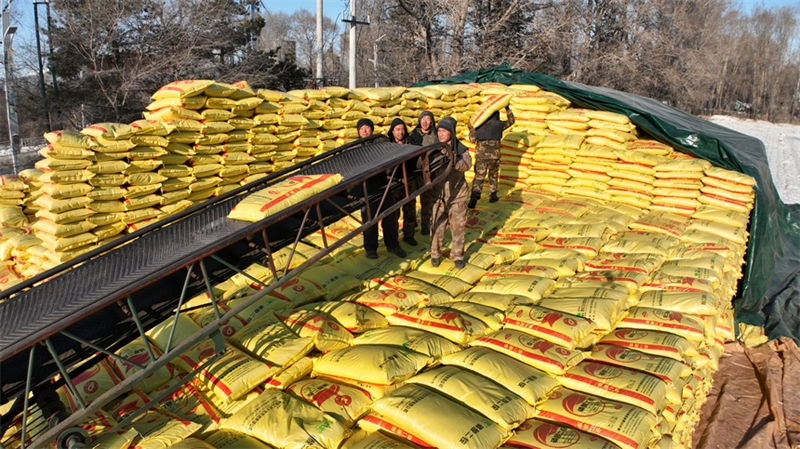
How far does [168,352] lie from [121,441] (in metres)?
0.48

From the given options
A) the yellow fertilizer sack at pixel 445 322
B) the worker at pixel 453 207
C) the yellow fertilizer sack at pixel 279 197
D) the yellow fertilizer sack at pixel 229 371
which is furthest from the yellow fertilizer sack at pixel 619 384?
the yellow fertilizer sack at pixel 279 197

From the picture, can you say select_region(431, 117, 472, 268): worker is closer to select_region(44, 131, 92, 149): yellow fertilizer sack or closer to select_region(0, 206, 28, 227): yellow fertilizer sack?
select_region(44, 131, 92, 149): yellow fertilizer sack

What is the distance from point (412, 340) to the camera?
3240mm

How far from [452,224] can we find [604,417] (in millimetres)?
2493

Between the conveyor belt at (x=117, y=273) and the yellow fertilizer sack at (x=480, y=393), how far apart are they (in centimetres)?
142

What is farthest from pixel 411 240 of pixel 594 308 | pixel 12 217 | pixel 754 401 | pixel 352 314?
pixel 12 217

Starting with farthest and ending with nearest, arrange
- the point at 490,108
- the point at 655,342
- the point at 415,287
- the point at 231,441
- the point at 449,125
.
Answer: the point at 490,108
the point at 449,125
the point at 415,287
the point at 655,342
the point at 231,441

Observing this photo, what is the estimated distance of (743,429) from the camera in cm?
350

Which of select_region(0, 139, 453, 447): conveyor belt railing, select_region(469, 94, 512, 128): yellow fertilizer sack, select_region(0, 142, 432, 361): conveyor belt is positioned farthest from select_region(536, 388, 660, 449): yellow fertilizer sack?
select_region(469, 94, 512, 128): yellow fertilizer sack

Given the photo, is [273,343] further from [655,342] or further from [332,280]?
[655,342]

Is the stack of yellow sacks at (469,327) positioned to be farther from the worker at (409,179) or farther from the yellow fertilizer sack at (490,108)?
the yellow fertilizer sack at (490,108)

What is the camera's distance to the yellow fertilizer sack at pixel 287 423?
241 cm

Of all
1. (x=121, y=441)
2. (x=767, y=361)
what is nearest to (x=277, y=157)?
(x=121, y=441)

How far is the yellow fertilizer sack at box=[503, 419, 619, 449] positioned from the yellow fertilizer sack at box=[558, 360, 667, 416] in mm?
421
